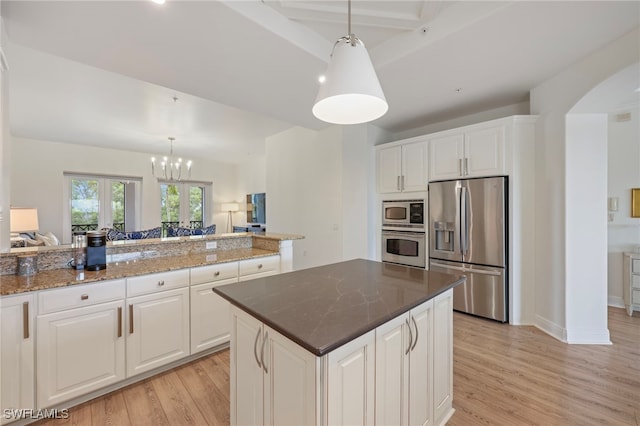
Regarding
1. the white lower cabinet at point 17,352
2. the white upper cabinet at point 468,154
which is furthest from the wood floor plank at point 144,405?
the white upper cabinet at point 468,154

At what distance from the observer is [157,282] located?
218 centimetres

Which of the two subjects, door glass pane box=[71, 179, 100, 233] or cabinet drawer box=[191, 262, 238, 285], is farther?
door glass pane box=[71, 179, 100, 233]

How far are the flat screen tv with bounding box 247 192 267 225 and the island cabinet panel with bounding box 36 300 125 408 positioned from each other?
5.64 metres

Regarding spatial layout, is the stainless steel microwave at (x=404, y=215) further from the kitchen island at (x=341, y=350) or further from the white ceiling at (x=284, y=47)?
the kitchen island at (x=341, y=350)

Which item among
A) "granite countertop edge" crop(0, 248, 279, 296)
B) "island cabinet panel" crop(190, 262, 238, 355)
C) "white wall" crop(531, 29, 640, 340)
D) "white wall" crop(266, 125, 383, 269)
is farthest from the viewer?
"white wall" crop(266, 125, 383, 269)

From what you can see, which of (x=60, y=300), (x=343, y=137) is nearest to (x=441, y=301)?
(x=60, y=300)

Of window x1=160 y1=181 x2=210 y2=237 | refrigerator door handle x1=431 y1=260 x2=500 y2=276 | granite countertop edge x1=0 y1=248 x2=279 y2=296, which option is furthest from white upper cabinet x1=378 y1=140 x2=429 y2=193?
window x1=160 y1=181 x2=210 y2=237

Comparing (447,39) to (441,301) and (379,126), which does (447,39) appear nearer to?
(441,301)

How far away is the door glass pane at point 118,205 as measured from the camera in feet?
22.3

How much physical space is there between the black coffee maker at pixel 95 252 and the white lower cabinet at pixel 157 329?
0.41 metres

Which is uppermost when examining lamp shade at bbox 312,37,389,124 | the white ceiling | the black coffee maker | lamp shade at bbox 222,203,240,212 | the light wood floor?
the white ceiling

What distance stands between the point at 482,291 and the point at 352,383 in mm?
2858

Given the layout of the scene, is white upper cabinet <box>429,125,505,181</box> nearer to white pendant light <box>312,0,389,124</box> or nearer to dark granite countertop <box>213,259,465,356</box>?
dark granite countertop <box>213,259,465,356</box>

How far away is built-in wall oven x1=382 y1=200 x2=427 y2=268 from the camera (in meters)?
3.82
